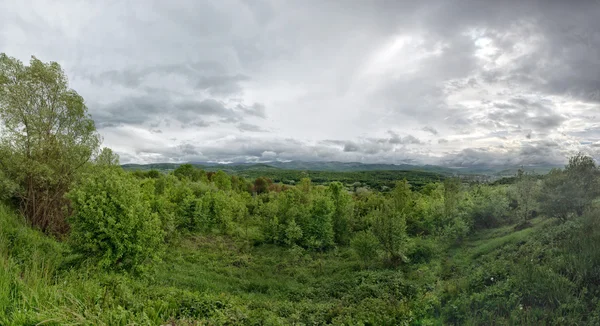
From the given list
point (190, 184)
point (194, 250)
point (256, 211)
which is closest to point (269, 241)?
point (194, 250)

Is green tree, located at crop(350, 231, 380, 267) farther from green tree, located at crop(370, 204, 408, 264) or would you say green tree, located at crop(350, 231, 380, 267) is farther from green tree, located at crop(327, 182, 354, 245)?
green tree, located at crop(327, 182, 354, 245)

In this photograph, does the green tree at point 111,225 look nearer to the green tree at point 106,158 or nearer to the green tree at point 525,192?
the green tree at point 106,158

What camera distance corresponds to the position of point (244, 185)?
76750 millimetres

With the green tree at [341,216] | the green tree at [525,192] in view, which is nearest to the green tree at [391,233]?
the green tree at [525,192]

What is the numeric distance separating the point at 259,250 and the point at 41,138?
76.2 feet

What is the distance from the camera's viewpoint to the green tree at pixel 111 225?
12.8 meters

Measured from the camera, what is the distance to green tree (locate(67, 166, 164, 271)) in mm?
12758

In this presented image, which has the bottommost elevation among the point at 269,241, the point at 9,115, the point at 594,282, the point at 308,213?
the point at 269,241

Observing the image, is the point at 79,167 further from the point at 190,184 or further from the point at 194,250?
the point at 190,184

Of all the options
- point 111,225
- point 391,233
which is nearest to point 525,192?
point 391,233

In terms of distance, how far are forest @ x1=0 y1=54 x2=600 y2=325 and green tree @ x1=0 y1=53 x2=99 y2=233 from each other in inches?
2.9

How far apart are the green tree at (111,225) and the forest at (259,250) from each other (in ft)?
0.26

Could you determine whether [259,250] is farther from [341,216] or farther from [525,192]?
[525,192]

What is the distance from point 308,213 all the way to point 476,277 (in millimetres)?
24181
